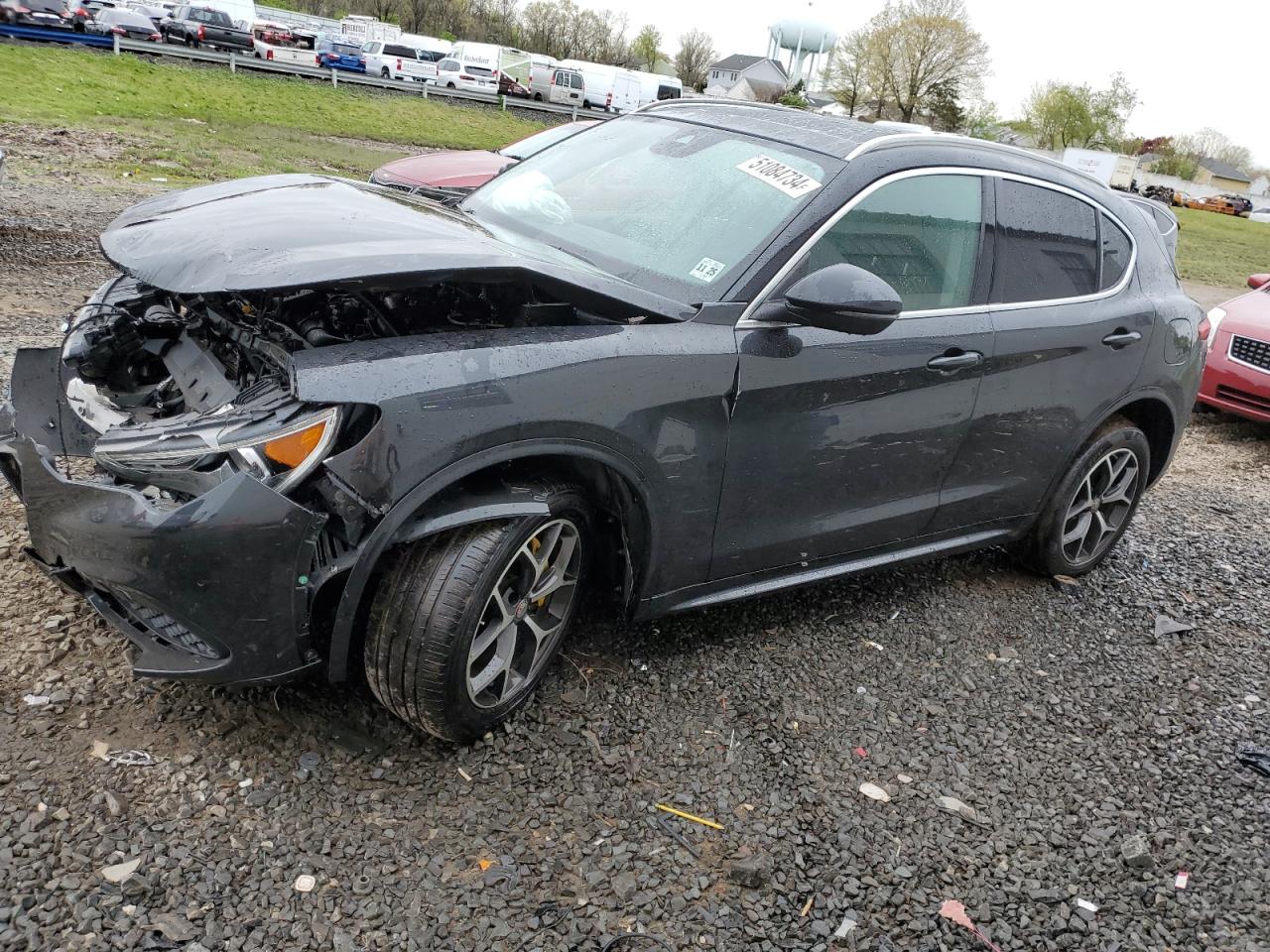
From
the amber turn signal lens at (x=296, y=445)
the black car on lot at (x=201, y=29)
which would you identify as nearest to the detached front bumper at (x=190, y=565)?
the amber turn signal lens at (x=296, y=445)

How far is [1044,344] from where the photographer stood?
3703 millimetres

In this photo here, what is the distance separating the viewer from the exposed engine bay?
2314 mm

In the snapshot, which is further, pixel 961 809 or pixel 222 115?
pixel 222 115

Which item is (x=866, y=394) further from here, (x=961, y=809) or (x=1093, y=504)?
(x=1093, y=504)

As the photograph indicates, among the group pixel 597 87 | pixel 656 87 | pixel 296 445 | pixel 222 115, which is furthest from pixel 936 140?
pixel 656 87

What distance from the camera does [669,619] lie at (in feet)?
12.1

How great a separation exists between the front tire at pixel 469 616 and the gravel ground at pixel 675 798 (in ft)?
0.65

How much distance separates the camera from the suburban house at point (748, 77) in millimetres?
82562

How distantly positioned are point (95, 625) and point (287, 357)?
125 cm

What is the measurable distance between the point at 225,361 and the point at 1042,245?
3.00m

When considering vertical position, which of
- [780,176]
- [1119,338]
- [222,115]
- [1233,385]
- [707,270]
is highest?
[780,176]

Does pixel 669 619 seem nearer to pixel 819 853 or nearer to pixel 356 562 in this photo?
pixel 819 853

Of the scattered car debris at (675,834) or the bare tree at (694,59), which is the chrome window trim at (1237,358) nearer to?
the scattered car debris at (675,834)

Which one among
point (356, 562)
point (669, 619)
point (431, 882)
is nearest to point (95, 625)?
point (356, 562)
